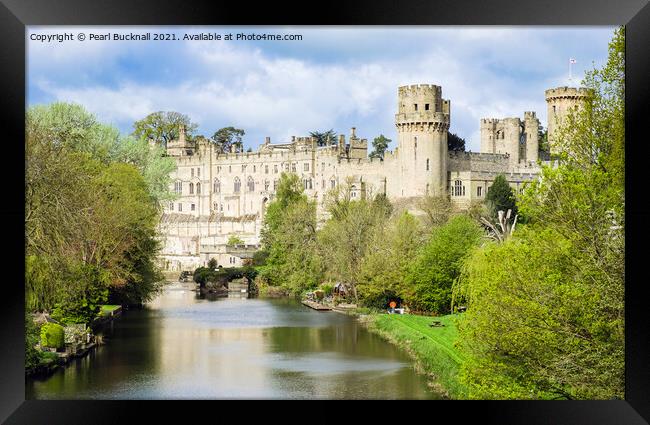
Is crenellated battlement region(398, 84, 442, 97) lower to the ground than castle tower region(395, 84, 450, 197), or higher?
higher

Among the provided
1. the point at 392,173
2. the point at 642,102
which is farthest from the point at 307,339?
the point at 392,173

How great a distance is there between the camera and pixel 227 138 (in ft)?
126

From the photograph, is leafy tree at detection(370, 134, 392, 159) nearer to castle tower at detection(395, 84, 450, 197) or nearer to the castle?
the castle

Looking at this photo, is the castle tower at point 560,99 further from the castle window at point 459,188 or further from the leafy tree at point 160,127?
the leafy tree at point 160,127

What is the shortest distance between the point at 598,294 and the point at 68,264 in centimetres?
649

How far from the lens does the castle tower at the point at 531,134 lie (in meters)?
31.7

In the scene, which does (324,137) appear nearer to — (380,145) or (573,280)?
(380,145)

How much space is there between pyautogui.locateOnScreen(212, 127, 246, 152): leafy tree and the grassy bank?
22098 mm

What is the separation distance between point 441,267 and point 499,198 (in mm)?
10822

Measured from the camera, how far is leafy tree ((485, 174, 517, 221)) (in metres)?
24.5

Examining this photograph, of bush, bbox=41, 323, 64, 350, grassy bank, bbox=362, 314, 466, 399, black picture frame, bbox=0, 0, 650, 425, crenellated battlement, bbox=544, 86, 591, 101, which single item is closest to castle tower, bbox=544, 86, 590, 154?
crenellated battlement, bbox=544, 86, 591, 101

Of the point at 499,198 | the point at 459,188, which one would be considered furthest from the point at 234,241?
Answer: the point at 499,198

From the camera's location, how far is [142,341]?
12648 mm
